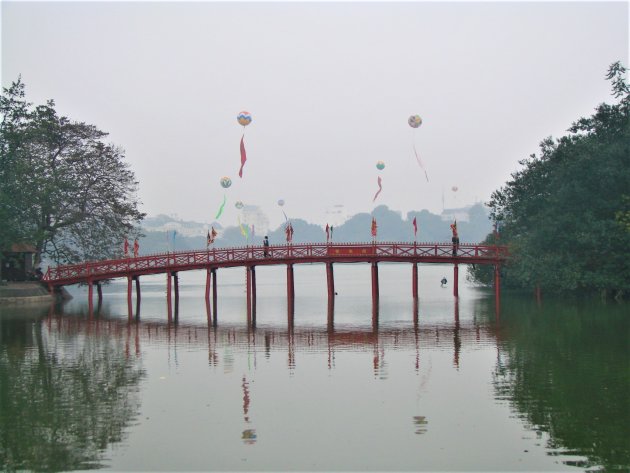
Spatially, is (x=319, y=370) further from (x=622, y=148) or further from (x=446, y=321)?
(x=622, y=148)

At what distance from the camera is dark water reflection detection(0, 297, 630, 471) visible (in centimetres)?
1505

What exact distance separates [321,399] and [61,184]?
46.3m

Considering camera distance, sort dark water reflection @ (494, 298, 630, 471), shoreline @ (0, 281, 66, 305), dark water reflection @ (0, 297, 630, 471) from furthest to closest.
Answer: shoreline @ (0, 281, 66, 305) < dark water reflection @ (494, 298, 630, 471) < dark water reflection @ (0, 297, 630, 471)

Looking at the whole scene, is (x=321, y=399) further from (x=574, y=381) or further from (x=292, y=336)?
(x=292, y=336)

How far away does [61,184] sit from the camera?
60.5m

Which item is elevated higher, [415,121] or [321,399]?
[415,121]

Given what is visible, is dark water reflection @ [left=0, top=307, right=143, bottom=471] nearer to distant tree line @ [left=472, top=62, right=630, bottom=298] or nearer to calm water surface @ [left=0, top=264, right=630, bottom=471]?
calm water surface @ [left=0, top=264, right=630, bottom=471]

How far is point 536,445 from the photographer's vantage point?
15242 mm

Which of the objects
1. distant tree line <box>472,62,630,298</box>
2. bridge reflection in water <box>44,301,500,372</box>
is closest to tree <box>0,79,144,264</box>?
bridge reflection in water <box>44,301,500,372</box>

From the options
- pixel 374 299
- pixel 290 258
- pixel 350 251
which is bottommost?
pixel 374 299

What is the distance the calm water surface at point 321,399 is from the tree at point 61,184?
23.9 meters

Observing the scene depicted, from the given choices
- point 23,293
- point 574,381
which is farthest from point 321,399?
point 23,293

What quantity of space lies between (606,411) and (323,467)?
7721 millimetres

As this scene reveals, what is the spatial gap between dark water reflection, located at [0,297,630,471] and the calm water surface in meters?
0.06
